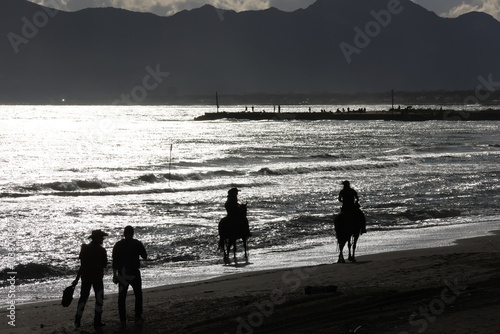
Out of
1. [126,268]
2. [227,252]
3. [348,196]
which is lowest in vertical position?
[227,252]

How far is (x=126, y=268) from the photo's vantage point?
484 inches

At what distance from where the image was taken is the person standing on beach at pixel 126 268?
12.2 m

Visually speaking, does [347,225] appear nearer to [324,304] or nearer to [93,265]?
[324,304]

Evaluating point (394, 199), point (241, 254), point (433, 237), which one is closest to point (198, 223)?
point (241, 254)

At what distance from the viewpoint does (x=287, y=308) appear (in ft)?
40.2

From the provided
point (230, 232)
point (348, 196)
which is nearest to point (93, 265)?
point (348, 196)

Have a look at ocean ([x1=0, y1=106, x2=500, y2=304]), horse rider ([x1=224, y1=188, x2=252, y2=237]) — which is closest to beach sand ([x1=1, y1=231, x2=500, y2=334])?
ocean ([x1=0, y1=106, x2=500, y2=304])

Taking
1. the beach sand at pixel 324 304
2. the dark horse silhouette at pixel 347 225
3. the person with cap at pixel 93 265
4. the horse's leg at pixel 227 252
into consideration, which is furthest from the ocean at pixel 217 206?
the person with cap at pixel 93 265

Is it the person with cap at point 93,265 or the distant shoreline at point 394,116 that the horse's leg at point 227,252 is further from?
the distant shoreline at point 394,116

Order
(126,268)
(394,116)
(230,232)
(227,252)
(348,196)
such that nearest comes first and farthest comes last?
(126,268), (348,196), (227,252), (230,232), (394,116)

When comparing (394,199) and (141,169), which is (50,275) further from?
(141,169)

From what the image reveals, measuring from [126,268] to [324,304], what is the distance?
10.2 feet

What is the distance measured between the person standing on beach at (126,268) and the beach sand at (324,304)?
1.04 feet

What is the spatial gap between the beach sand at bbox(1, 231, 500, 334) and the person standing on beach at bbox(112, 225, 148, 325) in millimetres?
317
